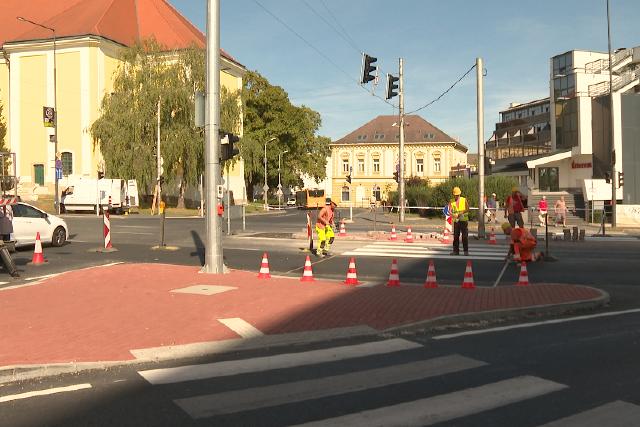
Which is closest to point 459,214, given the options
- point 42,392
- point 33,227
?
point 33,227

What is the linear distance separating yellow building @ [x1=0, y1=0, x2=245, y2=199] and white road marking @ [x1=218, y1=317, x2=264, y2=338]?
141 feet

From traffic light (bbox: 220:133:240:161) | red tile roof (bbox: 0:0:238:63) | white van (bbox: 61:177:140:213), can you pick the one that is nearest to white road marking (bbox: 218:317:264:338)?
traffic light (bbox: 220:133:240:161)

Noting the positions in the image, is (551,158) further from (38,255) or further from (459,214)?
(38,255)

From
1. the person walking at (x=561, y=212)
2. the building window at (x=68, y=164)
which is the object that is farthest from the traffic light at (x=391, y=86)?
the building window at (x=68, y=164)

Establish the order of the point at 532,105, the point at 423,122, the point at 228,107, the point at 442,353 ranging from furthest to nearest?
the point at 423,122 < the point at 532,105 < the point at 228,107 < the point at 442,353

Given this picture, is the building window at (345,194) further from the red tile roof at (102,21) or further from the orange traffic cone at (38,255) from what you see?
the orange traffic cone at (38,255)

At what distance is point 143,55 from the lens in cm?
4500

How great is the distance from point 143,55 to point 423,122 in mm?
62386

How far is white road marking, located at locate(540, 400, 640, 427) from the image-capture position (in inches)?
170

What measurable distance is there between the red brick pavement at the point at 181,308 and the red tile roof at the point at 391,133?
283 ft

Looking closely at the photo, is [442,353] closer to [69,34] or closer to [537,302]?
[537,302]

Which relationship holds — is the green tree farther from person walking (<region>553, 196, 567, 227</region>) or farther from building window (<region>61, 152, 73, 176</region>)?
person walking (<region>553, 196, 567, 227</region>)

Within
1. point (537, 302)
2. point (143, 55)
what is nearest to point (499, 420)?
point (537, 302)

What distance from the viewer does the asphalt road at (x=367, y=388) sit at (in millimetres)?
4484
